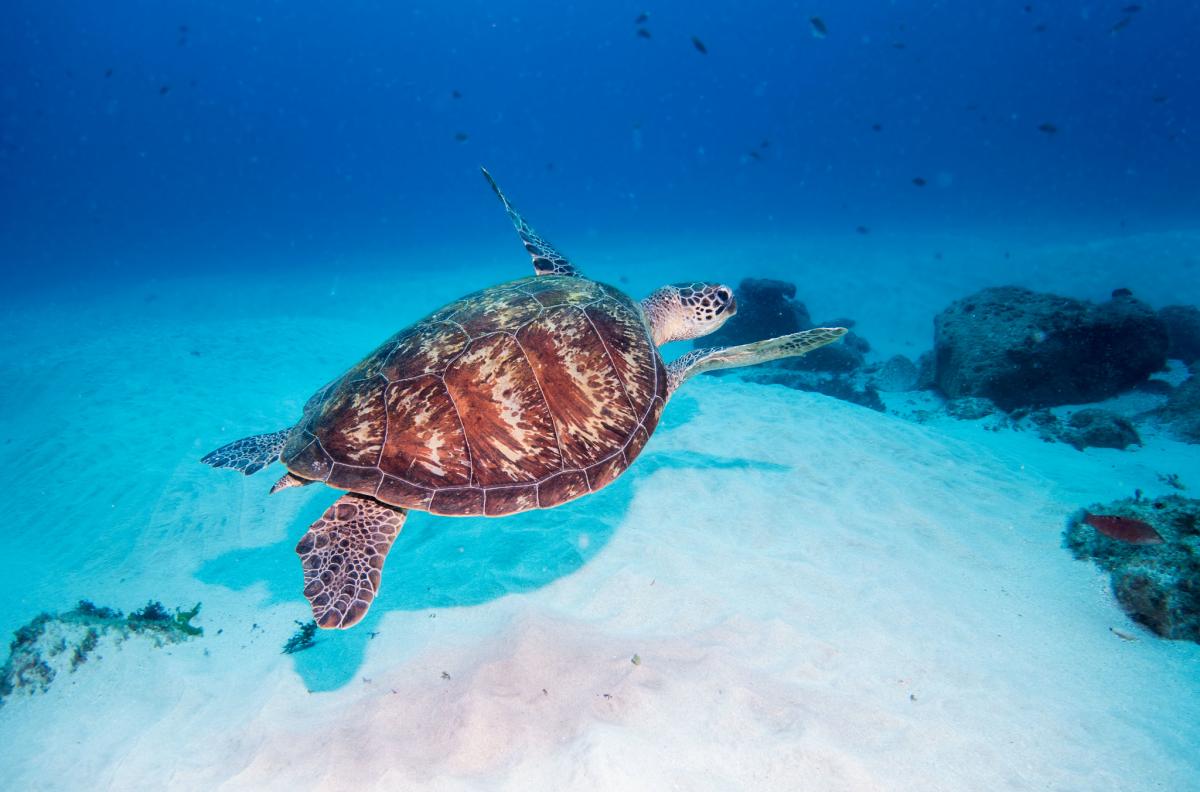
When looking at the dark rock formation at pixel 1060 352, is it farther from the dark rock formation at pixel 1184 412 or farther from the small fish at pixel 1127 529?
the small fish at pixel 1127 529

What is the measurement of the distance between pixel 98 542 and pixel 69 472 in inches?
96.8

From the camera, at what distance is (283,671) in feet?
12.2

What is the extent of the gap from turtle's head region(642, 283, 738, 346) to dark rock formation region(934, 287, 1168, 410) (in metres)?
6.15

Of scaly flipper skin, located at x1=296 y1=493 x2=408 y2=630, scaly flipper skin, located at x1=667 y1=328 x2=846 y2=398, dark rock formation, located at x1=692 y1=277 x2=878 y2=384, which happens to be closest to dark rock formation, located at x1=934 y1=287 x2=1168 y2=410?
dark rock formation, located at x1=692 y1=277 x2=878 y2=384

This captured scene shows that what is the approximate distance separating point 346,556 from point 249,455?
1.66m

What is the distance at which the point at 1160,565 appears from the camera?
359cm

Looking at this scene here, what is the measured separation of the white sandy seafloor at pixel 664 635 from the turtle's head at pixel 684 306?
1829 mm

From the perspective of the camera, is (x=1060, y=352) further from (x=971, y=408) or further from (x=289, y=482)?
(x=289, y=482)

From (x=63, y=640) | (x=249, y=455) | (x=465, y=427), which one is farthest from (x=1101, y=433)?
(x=63, y=640)

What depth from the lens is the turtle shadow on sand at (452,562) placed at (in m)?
4.03

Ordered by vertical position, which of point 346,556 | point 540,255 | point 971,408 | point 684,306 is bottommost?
point 971,408

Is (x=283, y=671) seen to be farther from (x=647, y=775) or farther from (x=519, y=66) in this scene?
(x=519, y=66)

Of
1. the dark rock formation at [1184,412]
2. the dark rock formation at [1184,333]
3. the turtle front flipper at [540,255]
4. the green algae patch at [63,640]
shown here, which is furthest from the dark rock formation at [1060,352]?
the green algae patch at [63,640]

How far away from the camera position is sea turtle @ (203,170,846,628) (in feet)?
10.2
